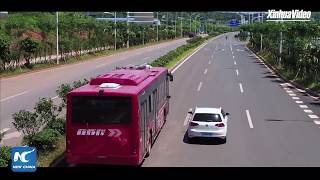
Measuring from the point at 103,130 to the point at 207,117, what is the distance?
5.86 meters

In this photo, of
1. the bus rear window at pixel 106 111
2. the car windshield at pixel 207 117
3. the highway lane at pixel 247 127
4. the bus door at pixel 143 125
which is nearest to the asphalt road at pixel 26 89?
the bus rear window at pixel 106 111

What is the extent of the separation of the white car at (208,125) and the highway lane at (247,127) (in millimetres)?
393

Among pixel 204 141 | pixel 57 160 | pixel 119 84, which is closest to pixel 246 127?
pixel 204 141

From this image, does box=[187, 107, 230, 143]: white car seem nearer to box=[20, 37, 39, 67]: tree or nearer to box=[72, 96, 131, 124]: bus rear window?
box=[72, 96, 131, 124]: bus rear window

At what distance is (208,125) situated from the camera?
17875 millimetres

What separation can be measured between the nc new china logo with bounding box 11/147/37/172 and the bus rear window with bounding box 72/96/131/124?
5.31ft

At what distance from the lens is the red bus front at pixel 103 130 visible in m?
13.3

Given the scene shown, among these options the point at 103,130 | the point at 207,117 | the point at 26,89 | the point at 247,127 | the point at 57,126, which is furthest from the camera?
the point at 26,89

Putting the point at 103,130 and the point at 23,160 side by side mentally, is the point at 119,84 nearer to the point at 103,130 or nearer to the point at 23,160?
the point at 103,130

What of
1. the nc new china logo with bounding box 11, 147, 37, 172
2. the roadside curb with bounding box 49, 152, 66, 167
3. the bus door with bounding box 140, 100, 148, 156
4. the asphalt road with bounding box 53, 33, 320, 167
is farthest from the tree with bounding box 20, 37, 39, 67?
the nc new china logo with bounding box 11, 147, 37, 172

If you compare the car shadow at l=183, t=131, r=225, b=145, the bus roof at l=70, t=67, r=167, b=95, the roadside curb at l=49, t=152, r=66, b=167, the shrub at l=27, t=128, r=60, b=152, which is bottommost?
the car shadow at l=183, t=131, r=225, b=145

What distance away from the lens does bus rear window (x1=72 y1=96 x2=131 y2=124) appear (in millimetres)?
13367
